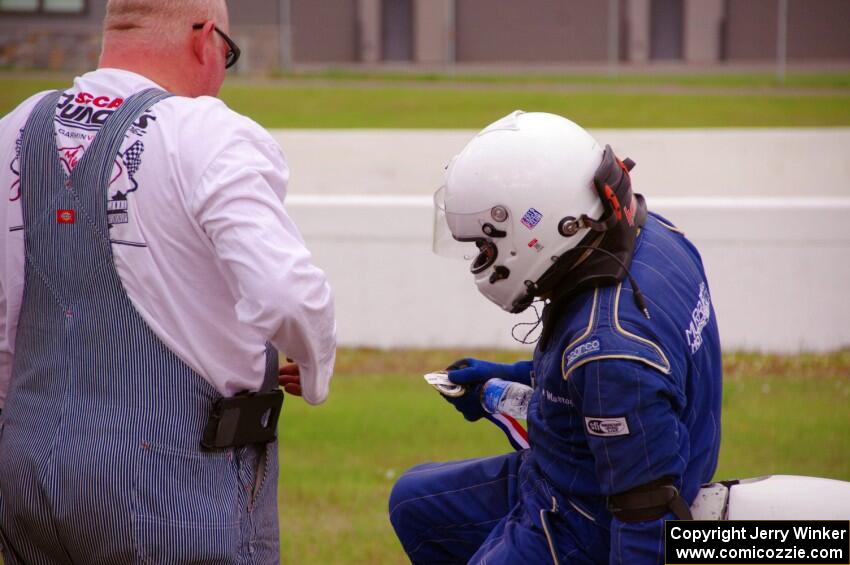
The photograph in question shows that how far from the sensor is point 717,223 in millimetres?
8312

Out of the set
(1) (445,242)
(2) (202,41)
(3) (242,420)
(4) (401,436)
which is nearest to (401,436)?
(4) (401,436)

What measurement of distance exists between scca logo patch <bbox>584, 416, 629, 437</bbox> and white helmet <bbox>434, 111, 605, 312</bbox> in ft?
1.55

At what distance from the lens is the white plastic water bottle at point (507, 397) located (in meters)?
3.45

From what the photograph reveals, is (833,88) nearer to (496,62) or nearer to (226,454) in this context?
(496,62)

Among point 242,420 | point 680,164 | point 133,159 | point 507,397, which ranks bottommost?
point 680,164

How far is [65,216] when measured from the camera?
2.90 metres

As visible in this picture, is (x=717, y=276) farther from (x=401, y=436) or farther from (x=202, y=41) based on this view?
(x=202, y=41)

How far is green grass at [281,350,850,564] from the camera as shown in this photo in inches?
216

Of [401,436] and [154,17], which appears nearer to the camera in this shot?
[154,17]

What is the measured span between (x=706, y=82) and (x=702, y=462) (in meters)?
26.8

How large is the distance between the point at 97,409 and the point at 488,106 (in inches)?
836

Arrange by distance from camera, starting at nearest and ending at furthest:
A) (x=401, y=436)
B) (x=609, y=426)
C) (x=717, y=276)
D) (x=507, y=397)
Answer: (x=609, y=426), (x=507, y=397), (x=401, y=436), (x=717, y=276)

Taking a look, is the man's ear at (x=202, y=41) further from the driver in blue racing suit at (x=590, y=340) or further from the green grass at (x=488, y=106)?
the green grass at (x=488, y=106)

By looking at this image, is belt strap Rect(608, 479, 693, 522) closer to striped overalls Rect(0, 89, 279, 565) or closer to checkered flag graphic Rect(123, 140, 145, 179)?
striped overalls Rect(0, 89, 279, 565)
